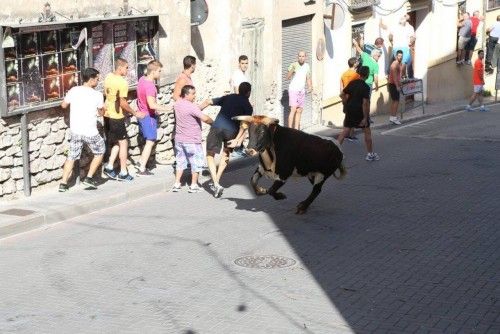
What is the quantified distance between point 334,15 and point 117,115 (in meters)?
9.62

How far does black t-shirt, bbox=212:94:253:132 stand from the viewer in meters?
15.1

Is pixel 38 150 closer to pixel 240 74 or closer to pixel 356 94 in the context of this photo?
pixel 240 74

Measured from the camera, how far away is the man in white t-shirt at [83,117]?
14375 mm

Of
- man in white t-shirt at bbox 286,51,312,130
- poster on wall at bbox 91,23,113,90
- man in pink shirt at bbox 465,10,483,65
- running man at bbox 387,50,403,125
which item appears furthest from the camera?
man in pink shirt at bbox 465,10,483,65

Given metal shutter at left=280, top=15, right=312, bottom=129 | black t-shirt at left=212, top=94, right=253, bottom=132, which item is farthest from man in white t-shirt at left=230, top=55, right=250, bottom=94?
black t-shirt at left=212, top=94, right=253, bottom=132

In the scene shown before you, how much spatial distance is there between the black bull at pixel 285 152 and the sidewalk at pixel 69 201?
225cm

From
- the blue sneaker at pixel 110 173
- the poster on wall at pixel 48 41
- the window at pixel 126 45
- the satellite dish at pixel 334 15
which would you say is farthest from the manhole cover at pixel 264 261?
the satellite dish at pixel 334 15

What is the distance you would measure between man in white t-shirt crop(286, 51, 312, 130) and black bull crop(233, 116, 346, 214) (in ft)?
24.5

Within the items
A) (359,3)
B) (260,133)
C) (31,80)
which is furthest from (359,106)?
(359,3)

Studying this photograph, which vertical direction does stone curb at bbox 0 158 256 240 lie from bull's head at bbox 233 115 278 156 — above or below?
below

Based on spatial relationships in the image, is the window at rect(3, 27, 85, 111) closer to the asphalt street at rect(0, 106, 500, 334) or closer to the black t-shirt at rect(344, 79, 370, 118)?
the asphalt street at rect(0, 106, 500, 334)

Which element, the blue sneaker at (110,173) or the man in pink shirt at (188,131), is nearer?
the man in pink shirt at (188,131)

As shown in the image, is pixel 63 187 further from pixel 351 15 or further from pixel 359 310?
pixel 351 15

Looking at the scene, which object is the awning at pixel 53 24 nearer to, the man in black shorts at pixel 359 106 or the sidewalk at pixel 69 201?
the sidewalk at pixel 69 201
